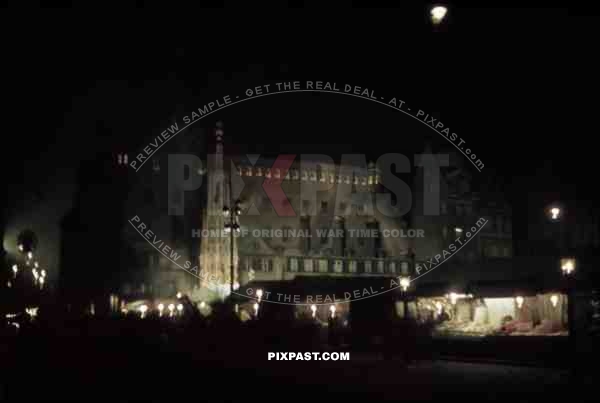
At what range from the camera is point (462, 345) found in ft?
71.1

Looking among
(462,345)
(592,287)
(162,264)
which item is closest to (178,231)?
(162,264)

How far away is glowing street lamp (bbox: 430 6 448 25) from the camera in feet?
29.1

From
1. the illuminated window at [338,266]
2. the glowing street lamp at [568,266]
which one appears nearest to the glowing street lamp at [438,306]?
the glowing street lamp at [568,266]

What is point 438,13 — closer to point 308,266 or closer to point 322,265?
point 308,266

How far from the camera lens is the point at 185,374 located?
36.8 ft

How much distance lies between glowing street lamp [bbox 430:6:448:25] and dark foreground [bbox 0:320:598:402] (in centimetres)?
643

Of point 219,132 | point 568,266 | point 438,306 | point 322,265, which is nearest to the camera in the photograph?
point 568,266

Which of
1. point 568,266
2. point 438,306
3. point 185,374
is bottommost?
point 185,374

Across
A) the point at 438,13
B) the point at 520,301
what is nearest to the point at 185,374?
the point at 438,13

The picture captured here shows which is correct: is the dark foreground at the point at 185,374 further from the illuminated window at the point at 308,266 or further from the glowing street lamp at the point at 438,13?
the illuminated window at the point at 308,266

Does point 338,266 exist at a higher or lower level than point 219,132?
lower

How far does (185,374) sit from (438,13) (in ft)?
24.3

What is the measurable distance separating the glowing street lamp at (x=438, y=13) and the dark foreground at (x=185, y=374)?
6.43 meters

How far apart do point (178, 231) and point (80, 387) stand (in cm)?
5668
